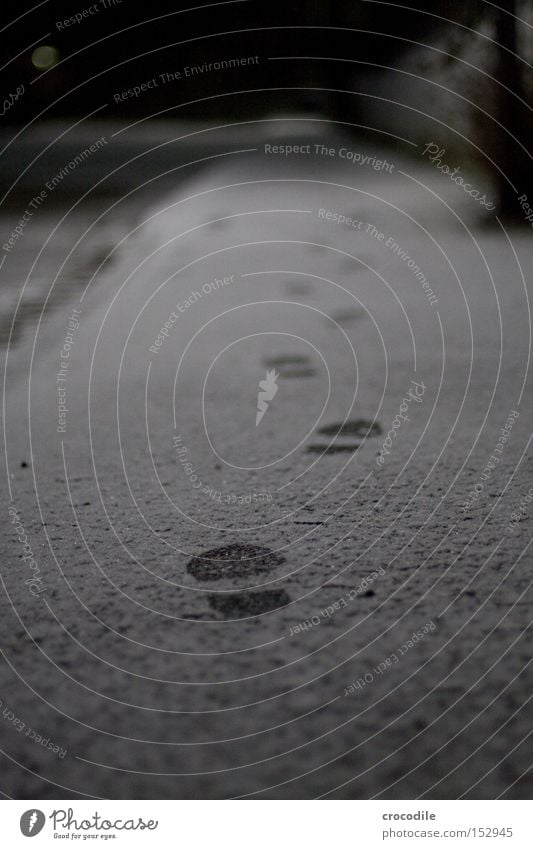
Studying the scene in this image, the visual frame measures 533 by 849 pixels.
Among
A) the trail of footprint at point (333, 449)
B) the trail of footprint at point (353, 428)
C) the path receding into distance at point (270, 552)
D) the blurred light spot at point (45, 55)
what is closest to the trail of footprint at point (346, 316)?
the path receding into distance at point (270, 552)

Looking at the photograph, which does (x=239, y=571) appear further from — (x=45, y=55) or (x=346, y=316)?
(x=45, y=55)

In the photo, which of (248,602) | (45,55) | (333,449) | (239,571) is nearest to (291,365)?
(333,449)

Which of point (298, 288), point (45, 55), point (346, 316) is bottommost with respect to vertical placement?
point (346, 316)

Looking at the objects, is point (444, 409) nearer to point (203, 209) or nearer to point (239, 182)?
point (203, 209)

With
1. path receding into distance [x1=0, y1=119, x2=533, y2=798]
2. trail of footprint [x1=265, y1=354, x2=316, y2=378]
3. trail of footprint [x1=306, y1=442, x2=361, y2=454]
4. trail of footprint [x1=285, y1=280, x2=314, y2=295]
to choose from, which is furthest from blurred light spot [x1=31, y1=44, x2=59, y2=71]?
trail of footprint [x1=306, y1=442, x2=361, y2=454]

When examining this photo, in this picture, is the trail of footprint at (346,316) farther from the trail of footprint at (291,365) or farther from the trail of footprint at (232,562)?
the trail of footprint at (232,562)

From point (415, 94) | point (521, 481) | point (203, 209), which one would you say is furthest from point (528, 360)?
point (415, 94)

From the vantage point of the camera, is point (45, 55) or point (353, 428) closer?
point (353, 428)
